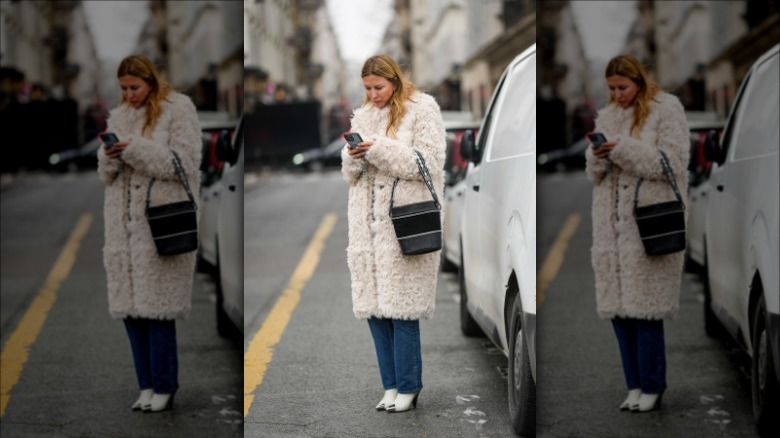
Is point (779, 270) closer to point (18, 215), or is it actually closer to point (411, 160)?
point (411, 160)

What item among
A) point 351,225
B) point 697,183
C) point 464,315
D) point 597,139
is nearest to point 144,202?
point 351,225

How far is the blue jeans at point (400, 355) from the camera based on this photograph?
4.15 metres

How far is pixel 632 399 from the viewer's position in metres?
4.02

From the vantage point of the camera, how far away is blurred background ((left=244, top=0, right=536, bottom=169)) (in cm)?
417

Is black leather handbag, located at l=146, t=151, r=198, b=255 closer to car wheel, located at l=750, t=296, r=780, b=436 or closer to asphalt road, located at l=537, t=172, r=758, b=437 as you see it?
asphalt road, located at l=537, t=172, r=758, b=437

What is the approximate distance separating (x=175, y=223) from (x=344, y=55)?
926 mm

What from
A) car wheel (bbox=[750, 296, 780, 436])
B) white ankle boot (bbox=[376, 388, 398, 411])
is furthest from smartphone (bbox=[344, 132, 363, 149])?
car wheel (bbox=[750, 296, 780, 436])

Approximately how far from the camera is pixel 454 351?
4289mm

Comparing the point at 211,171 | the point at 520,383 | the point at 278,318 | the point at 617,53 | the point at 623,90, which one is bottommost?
the point at 520,383

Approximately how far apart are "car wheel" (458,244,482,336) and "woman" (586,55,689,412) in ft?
1.79

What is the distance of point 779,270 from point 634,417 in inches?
35.3

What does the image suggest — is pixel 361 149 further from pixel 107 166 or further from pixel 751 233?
pixel 751 233

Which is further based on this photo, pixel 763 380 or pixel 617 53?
pixel 617 53

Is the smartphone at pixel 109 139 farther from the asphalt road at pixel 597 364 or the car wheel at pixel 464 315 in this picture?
the asphalt road at pixel 597 364
